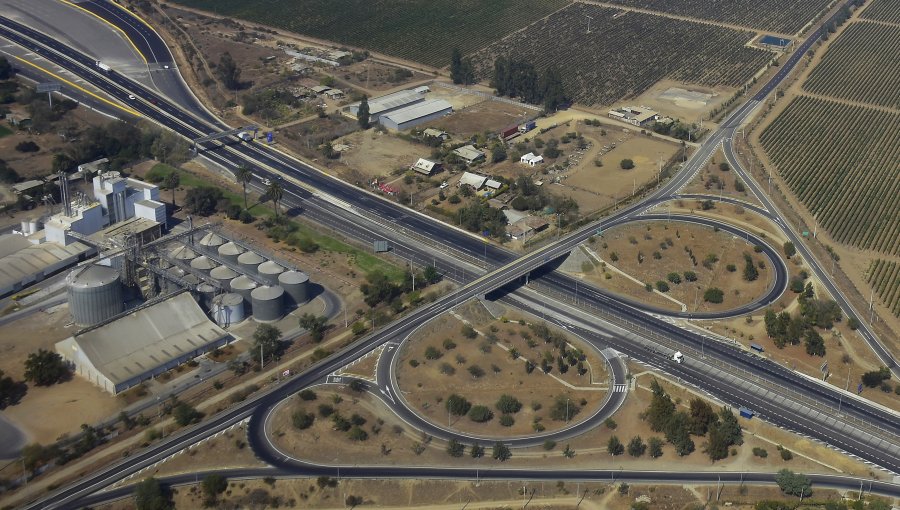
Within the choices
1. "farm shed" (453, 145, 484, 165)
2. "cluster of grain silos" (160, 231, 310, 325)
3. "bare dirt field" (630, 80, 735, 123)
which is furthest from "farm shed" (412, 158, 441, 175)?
"bare dirt field" (630, 80, 735, 123)

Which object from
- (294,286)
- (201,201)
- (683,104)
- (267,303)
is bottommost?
(201,201)

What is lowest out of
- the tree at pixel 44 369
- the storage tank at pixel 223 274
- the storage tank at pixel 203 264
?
the tree at pixel 44 369

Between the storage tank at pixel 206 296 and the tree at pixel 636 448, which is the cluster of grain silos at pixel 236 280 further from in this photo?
the tree at pixel 636 448

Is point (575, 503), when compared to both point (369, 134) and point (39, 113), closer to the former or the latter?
point (369, 134)

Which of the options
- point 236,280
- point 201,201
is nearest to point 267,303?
point 236,280

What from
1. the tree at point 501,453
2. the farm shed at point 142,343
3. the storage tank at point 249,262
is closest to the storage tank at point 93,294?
the farm shed at point 142,343

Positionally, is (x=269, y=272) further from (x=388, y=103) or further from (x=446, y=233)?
(x=388, y=103)
